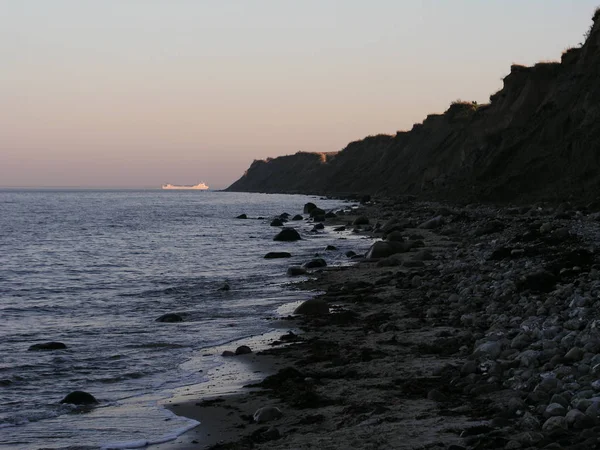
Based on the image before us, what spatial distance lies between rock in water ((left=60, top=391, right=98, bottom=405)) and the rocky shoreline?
61.7 inches

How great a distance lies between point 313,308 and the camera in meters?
17.0

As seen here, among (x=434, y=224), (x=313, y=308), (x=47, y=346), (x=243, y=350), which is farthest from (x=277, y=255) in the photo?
(x=243, y=350)

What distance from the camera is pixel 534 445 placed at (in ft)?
21.1

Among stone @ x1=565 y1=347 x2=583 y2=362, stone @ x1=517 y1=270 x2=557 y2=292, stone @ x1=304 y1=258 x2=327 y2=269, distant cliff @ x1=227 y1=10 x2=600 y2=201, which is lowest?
stone @ x1=304 y1=258 x2=327 y2=269

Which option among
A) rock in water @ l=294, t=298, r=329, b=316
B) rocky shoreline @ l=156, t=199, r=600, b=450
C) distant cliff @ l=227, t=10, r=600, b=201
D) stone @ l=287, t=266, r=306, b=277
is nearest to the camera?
rocky shoreline @ l=156, t=199, r=600, b=450

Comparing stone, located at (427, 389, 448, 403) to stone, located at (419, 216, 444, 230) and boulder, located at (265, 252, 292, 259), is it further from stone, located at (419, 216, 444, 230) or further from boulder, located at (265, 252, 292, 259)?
stone, located at (419, 216, 444, 230)

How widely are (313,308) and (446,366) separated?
720 cm

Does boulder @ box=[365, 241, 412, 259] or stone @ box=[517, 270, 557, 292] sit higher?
stone @ box=[517, 270, 557, 292]

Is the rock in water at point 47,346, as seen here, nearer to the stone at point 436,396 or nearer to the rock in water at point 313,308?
the rock in water at point 313,308

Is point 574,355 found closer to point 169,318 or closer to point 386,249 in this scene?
point 169,318

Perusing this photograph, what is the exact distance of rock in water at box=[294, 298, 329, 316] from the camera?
1683 cm

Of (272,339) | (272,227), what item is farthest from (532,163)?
(272,339)

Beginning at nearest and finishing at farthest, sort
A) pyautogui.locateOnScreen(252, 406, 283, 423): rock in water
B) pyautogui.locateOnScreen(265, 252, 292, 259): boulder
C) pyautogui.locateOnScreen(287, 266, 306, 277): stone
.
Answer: pyautogui.locateOnScreen(252, 406, 283, 423): rock in water < pyautogui.locateOnScreen(287, 266, 306, 277): stone < pyautogui.locateOnScreen(265, 252, 292, 259): boulder

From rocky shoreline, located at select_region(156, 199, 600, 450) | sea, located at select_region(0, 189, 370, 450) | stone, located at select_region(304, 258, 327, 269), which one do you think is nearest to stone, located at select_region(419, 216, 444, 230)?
sea, located at select_region(0, 189, 370, 450)
